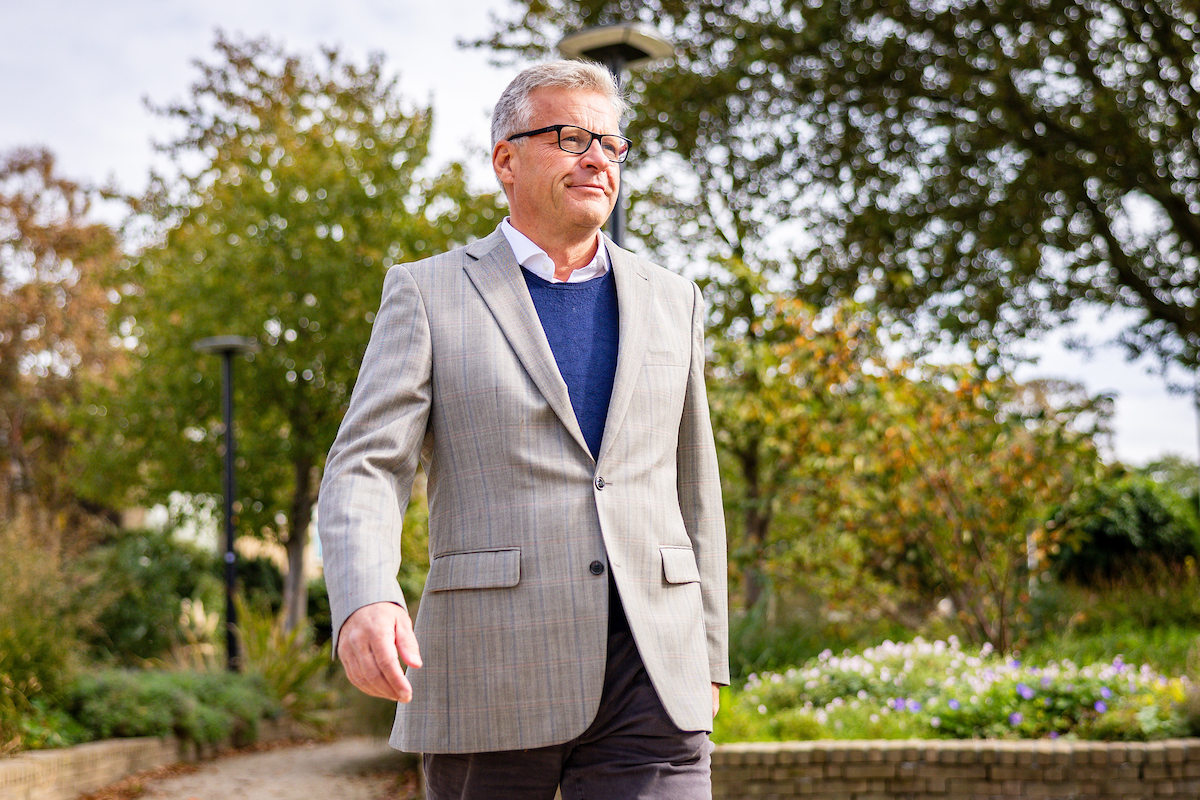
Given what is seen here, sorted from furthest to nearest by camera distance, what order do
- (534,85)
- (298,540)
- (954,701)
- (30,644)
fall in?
(298,540), (30,644), (954,701), (534,85)

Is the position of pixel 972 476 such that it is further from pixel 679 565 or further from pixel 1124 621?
pixel 679 565

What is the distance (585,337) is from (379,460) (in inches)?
20.1

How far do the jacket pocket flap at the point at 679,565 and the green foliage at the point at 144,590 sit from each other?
12181 millimetres

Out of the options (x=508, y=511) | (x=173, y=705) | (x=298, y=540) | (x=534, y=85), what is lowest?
(x=173, y=705)

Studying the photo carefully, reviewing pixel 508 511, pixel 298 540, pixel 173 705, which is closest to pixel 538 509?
pixel 508 511

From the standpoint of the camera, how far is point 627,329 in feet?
7.20

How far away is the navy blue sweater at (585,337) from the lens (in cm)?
212

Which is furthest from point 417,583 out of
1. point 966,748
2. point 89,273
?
point 89,273

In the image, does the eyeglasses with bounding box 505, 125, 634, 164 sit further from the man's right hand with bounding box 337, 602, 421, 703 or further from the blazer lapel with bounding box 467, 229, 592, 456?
the man's right hand with bounding box 337, 602, 421, 703

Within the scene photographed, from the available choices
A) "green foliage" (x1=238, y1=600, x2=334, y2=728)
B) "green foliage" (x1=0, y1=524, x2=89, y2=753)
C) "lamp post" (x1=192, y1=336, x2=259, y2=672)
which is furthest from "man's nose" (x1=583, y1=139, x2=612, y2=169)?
"lamp post" (x1=192, y1=336, x2=259, y2=672)

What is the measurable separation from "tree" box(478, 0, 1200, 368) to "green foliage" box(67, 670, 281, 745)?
7014 millimetres

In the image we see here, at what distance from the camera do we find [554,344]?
2.17m

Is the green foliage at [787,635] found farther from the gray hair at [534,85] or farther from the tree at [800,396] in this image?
the gray hair at [534,85]

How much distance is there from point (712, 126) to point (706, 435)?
32.6ft
